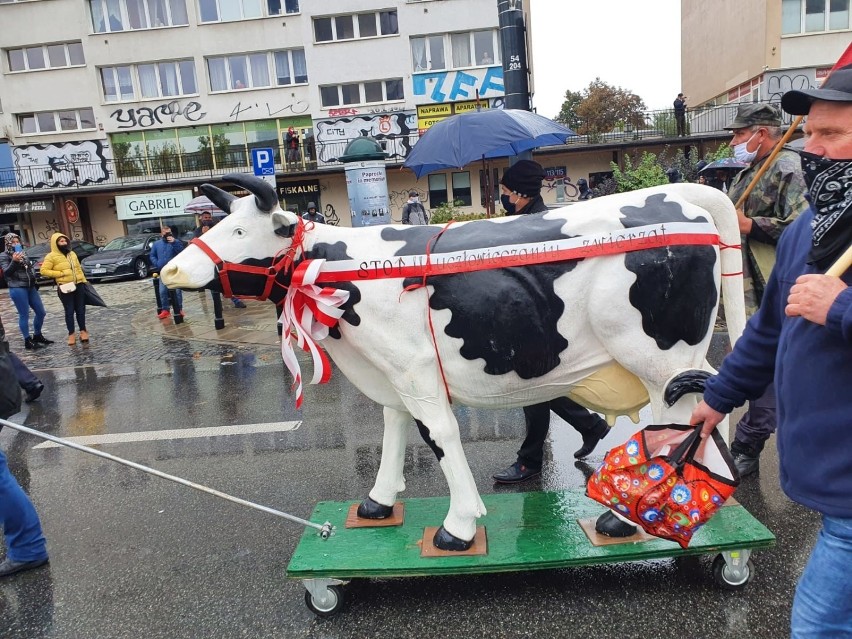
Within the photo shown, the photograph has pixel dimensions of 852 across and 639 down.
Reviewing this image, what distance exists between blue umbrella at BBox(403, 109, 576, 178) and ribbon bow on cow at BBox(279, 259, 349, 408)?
4296mm

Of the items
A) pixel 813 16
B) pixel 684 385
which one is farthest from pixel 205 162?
pixel 684 385

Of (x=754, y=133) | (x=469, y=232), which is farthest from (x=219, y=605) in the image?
(x=754, y=133)

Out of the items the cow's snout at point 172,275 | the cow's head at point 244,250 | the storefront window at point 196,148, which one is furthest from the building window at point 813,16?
the cow's snout at point 172,275

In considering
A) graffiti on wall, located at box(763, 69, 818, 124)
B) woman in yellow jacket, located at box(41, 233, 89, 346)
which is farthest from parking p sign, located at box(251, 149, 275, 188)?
graffiti on wall, located at box(763, 69, 818, 124)

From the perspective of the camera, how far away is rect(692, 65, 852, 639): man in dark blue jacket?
5.23ft

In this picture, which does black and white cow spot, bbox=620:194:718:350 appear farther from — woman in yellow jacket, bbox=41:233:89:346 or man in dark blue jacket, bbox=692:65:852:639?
woman in yellow jacket, bbox=41:233:89:346

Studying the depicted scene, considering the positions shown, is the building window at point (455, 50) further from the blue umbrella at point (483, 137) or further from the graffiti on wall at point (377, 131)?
the blue umbrella at point (483, 137)

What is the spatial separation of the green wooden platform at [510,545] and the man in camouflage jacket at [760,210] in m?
1.05

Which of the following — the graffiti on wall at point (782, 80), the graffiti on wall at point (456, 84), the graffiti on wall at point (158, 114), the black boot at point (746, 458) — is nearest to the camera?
the black boot at point (746, 458)

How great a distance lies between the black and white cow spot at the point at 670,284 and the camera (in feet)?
9.01

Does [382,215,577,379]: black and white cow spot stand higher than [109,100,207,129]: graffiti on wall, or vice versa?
[109,100,207,129]: graffiti on wall

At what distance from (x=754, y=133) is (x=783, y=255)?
2.40m

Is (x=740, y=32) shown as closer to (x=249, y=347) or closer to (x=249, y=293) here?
(x=249, y=347)

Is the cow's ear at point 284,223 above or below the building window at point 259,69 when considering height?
below
